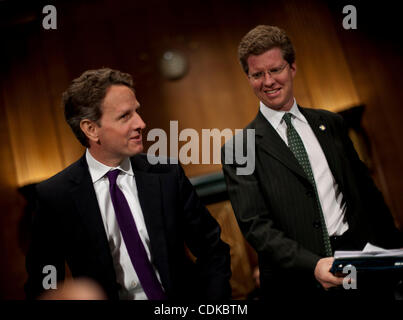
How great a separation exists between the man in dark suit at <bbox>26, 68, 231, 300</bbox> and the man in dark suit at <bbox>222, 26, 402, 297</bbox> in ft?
0.75

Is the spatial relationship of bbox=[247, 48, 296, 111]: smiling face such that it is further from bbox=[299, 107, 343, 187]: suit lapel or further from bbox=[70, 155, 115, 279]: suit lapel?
bbox=[70, 155, 115, 279]: suit lapel

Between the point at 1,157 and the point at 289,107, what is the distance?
2033 mm

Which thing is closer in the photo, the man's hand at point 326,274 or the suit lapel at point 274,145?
the man's hand at point 326,274

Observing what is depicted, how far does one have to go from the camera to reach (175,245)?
163 centimetres

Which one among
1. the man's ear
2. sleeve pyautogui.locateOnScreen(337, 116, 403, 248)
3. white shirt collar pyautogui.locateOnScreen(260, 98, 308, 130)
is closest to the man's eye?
white shirt collar pyautogui.locateOnScreen(260, 98, 308, 130)

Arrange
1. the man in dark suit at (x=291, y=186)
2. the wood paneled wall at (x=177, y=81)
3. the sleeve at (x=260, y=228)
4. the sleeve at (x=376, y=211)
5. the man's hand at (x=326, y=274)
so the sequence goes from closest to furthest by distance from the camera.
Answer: the man's hand at (x=326, y=274) < the sleeve at (x=260, y=228) < the man in dark suit at (x=291, y=186) < the sleeve at (x=376, y=211) < the wood paneled wall at (x=177, y=81)

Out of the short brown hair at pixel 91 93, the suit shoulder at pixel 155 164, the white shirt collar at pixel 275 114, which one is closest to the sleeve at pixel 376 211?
the white shirt collar at pixel 275 114

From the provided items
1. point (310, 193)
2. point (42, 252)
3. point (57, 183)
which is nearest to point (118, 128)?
point (57, 183)

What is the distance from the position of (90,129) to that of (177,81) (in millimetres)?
1488

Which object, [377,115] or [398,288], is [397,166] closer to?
[377,115]

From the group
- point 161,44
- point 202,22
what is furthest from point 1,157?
point 202,22

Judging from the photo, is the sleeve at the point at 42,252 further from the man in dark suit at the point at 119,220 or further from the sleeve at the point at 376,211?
the sleeve at the point at 376,211

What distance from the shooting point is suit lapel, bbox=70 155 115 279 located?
154 centimetres

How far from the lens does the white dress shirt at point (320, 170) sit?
5.43ft
